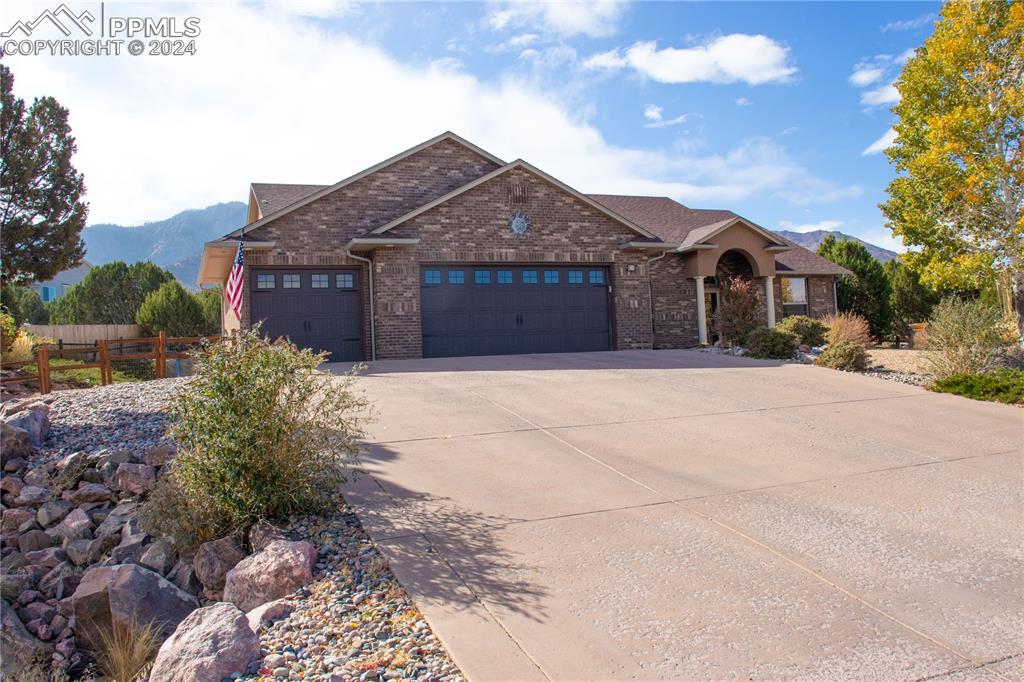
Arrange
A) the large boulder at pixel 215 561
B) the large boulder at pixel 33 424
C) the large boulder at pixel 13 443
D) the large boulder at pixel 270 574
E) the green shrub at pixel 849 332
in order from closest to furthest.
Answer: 1. the large boulder at pixel 270 574
2. the large boulder at pixel 215 561
3. the large boulder at pixel 13 443
4. the large boulder at pixel 33 424
5. the green shrub at pixel 849 332

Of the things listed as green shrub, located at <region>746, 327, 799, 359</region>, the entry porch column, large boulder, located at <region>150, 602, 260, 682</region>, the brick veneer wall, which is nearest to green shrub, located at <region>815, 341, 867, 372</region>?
green shrub, located at <region>746, 327, 799, 359</region>

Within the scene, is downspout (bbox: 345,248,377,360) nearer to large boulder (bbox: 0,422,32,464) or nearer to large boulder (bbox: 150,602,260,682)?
large boulder (bbox: 0,422,32,464)

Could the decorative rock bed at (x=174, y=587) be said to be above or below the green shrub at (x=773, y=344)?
below

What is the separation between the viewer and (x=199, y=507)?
5.53 m

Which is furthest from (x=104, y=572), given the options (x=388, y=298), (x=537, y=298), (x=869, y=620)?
(x=537, y=298)

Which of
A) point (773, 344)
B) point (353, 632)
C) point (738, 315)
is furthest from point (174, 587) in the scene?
point (738, 315)

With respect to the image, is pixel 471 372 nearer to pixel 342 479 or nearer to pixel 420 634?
pixel 342 479

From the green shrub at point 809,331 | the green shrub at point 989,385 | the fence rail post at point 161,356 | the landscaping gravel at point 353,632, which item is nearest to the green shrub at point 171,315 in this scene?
the fence rail post at point 161,356

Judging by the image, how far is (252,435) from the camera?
17.9 ft

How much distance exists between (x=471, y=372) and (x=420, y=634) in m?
9.78

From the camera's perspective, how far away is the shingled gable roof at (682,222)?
23695 mm

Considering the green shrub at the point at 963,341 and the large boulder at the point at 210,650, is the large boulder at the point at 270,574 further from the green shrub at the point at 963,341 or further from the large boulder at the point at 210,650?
the green shrub at the point at 963,341

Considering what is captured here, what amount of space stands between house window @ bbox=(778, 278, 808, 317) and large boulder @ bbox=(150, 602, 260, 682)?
24.6m

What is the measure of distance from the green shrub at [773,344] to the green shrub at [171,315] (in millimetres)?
26500
